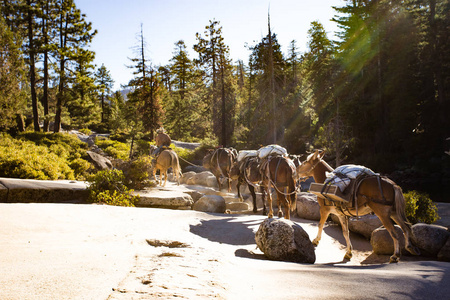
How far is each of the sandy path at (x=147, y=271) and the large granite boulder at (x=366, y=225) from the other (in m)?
1.91

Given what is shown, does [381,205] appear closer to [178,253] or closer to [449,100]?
[178,253]

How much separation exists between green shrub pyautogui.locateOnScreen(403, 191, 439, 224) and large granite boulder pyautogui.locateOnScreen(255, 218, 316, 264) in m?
4.76

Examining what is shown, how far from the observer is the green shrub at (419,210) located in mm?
9227

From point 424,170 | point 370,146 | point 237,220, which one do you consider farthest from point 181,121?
point 237,220

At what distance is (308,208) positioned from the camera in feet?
37.5

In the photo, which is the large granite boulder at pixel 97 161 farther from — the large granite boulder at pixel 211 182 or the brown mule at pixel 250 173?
the brown mule at pixel 250 173

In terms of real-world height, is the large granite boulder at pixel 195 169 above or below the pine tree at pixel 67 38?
below

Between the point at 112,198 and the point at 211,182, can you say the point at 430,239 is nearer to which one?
the point at 112,198

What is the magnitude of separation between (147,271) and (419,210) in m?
9.20

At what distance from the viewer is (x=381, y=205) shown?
20.2ft

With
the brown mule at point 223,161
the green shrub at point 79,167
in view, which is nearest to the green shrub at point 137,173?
the brown mule at point 223,161

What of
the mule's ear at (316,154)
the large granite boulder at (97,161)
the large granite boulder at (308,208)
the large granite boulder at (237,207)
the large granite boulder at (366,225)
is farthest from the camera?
the large granite boulder at (97,161)

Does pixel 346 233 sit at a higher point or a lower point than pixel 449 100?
lower

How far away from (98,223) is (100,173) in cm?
447
